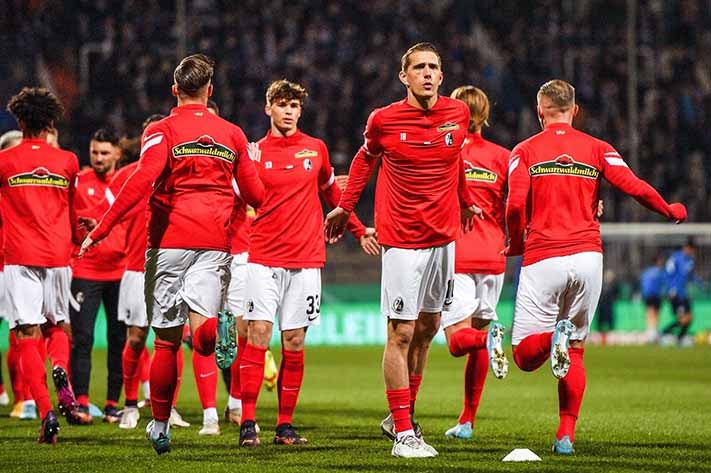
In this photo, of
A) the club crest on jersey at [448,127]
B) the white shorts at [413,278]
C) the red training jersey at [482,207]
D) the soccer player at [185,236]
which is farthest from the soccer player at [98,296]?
the club crest on jersey at [448,127]

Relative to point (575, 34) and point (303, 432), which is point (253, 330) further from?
point (575, 34)

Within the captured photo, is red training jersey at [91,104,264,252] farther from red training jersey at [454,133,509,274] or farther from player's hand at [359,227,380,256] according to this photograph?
red training jersey at [454,133,509,274]

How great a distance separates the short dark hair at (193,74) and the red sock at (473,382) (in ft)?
10.2

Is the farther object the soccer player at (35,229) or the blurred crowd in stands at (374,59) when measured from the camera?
the blurred crowd in stands at (374,59)

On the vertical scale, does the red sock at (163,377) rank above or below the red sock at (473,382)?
above

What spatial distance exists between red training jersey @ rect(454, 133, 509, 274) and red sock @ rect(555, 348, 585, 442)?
5.65ft

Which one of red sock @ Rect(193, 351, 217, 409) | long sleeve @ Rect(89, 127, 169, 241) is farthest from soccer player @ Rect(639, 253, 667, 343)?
long sleeve @ Rect(89, 127, 169, 241)

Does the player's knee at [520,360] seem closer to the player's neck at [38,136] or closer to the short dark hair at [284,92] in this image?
the short dark hair at [284,92]

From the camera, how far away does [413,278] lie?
329 inches

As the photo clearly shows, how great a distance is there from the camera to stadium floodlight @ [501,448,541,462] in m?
7.97

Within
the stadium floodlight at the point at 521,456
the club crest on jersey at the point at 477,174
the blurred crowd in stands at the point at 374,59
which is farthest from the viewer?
the blurred crowd in stands at the point at 374,59

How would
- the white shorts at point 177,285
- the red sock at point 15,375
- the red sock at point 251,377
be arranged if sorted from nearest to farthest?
the white shorts at point 177,285 → the red sock at point 251,377 → the red sock at point 15,375

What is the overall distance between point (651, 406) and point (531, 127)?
17.7 meters

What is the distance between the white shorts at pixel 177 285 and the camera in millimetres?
8141
